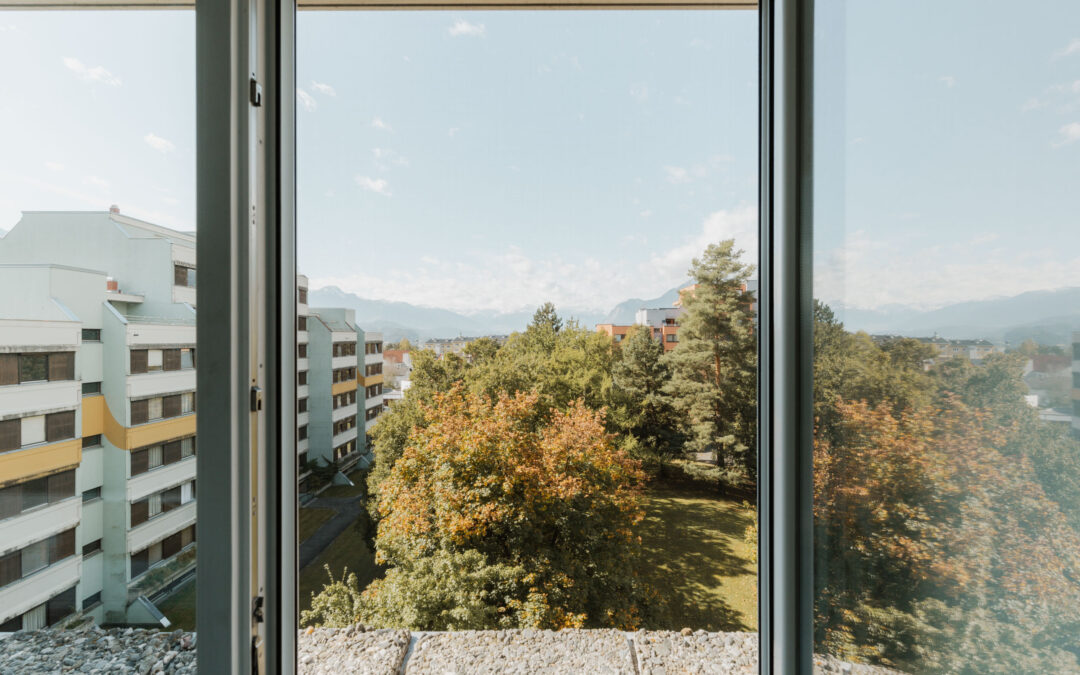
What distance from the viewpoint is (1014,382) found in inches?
20.7

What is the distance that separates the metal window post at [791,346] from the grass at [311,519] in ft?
3.64

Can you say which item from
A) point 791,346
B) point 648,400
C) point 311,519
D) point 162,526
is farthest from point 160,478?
point 791,346

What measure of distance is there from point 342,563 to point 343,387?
0.48 meters

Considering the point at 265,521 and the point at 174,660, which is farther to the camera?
the point at 265,521

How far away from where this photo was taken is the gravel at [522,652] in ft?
3.80

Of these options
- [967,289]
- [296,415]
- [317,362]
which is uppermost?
[967,289]

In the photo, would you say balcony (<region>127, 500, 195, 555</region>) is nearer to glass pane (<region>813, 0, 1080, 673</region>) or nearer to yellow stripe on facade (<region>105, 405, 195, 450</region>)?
yellow stripe on facade (<region>105, 405, 195, 450</region>)

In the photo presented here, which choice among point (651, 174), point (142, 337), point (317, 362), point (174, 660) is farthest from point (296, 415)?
point (651, 174)

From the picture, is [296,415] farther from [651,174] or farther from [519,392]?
[651,174]

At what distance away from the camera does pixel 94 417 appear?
0.78 m

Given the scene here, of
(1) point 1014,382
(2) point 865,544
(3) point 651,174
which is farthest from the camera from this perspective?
(3) point 651,174

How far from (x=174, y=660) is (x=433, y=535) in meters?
0.58

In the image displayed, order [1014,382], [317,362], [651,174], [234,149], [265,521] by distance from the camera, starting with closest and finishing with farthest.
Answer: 1. [1014,382]
2. [234,149]
3. [265,521]
4. [317,362]
5. [651,174]

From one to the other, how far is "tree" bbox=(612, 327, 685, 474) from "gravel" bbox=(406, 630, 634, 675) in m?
0.49
